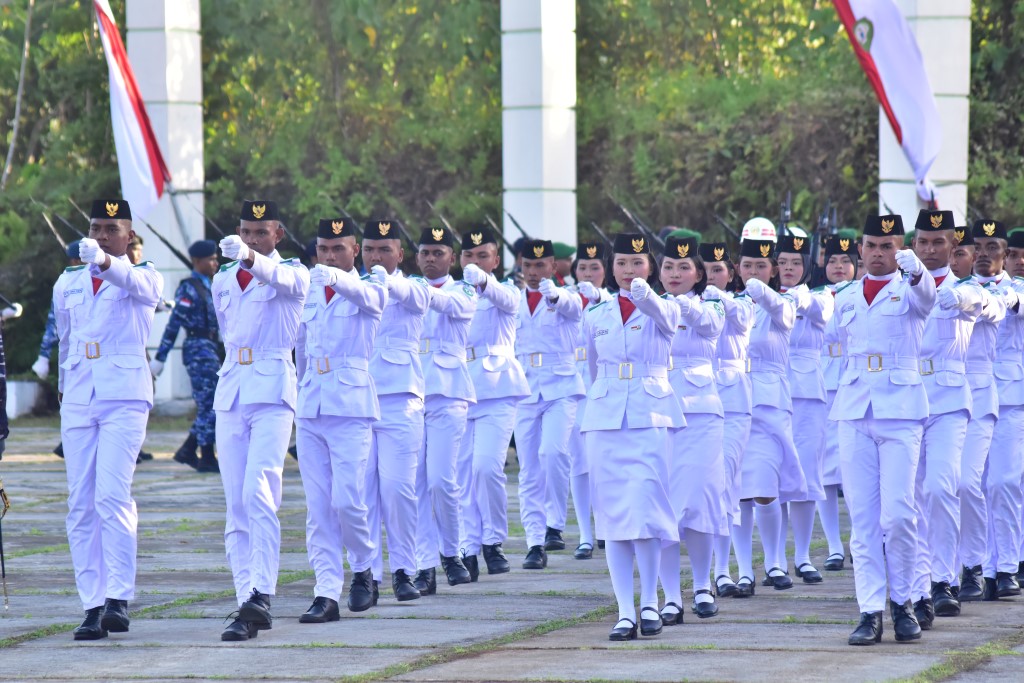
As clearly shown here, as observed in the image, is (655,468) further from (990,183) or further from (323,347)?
(990,183)

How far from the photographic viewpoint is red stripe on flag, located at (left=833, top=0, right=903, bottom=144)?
1775cm

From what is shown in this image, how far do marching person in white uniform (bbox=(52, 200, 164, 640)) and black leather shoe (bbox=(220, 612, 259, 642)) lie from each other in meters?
0.59

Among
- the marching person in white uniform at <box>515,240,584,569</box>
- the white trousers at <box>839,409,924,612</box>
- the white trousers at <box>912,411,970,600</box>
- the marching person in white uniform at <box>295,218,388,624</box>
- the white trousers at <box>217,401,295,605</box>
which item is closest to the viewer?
the white trousers at <box>839,409,924,612</box>

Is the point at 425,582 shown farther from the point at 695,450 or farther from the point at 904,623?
the point at 904,623

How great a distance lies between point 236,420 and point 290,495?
21.4 ft

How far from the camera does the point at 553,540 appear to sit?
12.8m

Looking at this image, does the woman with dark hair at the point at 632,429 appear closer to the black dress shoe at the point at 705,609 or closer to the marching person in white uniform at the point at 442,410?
the black dress shoe at the point at 705,609

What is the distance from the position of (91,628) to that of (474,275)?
3.21 meters

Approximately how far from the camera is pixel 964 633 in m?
9.01

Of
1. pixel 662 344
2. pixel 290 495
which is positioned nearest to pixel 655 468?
pixel 662 344

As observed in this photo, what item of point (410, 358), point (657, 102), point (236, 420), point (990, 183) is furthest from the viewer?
point (657, 102)

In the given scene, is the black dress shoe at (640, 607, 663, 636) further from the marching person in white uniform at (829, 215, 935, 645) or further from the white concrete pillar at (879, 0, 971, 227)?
the white concrete pillar at (879, 0, 971, 227)

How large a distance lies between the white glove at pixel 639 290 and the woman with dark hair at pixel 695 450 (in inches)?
23.9

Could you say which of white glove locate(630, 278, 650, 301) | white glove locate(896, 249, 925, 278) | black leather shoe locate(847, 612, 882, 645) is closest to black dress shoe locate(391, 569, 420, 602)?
white glove locate(630, 278, 650, 301)
